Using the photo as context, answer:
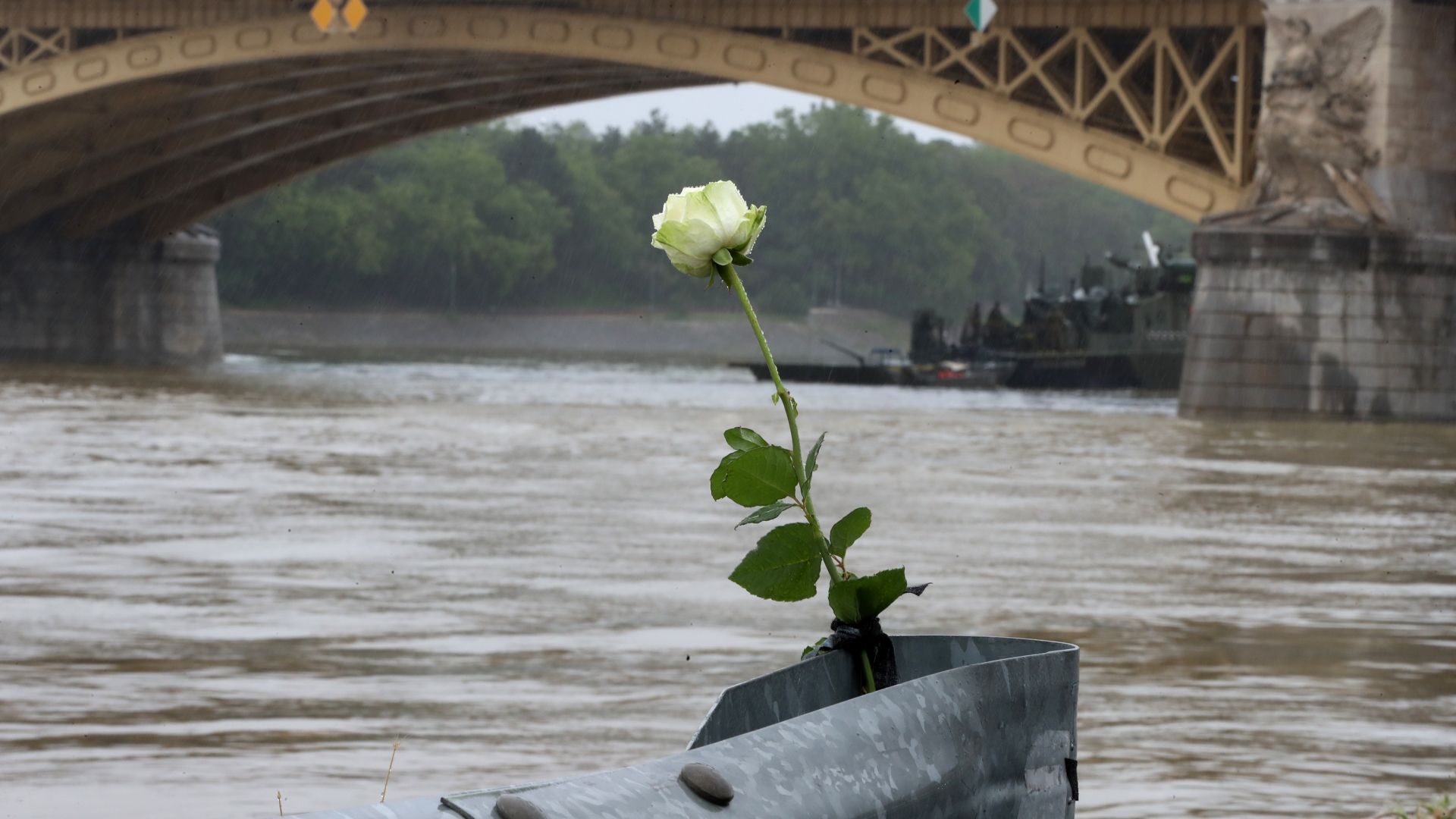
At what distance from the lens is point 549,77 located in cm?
4353

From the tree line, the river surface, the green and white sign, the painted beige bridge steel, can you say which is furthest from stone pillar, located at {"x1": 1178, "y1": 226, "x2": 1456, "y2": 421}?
the tree line

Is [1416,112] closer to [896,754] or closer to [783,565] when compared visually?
[783,565]

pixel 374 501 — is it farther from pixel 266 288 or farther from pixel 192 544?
pixel 266 288

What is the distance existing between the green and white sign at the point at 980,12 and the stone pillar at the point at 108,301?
2430cm

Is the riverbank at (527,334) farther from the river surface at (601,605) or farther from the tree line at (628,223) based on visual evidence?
the river surface at (601,605)

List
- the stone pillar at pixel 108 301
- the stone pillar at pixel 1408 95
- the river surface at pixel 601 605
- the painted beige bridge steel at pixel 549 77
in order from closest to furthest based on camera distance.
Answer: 1. the river surface at pixel 601 605
2. the stone pillar at pixel 1408 95
3. the painted beige bridge steel at pixel 549 77
4. the stone pillar at pixel 108 301

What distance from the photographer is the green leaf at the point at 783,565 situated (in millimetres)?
2580

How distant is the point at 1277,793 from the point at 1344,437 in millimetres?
19033

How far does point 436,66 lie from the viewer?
42094 millimetres

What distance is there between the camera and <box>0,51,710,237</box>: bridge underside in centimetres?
4084

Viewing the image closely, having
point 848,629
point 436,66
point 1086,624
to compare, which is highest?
point 436,66

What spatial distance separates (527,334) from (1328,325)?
53343mm

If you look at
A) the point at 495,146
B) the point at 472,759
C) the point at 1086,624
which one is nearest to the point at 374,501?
the point at 1086,624

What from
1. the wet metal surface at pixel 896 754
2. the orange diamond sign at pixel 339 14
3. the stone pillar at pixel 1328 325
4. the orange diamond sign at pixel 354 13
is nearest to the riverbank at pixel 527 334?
the orange diamond sign at pixel 339 14
